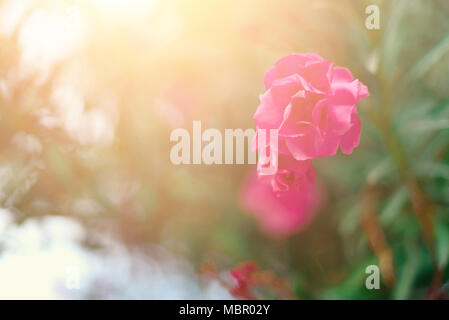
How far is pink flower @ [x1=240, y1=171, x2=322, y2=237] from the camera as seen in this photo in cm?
105

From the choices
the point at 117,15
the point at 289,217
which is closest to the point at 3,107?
the point at 117,15

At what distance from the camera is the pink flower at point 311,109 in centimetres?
60

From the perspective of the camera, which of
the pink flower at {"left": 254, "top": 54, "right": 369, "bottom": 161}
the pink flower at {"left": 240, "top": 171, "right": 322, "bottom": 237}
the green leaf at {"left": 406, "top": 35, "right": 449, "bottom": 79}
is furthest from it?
the pink flower at {"left": 240, "top": 171, "right": 322, "bottom": 237}

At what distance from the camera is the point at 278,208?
1068mm

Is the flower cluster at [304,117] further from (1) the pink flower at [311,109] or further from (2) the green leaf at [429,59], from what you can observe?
(2) the green leaf at [429,59]

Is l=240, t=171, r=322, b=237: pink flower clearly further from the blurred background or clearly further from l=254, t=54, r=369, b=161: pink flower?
l=254, t=54, r=369, b=161: pink flower

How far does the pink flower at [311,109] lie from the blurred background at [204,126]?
0.36 metres

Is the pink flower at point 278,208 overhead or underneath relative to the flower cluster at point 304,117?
overhead

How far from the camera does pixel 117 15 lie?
39.6 inches

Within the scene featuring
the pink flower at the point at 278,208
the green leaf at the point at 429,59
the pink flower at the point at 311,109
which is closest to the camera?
the pink flower at the point at 311,109

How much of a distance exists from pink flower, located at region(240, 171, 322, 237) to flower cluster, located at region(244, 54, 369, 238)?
416mm

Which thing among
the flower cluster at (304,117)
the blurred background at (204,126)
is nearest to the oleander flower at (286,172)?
the flower cluster at (304,117)

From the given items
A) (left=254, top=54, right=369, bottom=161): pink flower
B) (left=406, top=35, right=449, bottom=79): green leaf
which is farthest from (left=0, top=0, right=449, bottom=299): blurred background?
(left=254, top=54, right=369, bottom=161): pink flower

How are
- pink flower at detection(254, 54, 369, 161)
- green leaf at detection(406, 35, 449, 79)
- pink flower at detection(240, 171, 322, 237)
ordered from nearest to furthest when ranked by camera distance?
pink flower at detection(254, 54, 369, 161) < green leaf at detection(406, 35, 449, 79) < pink flower at detection(240, 171, 322, 237)
